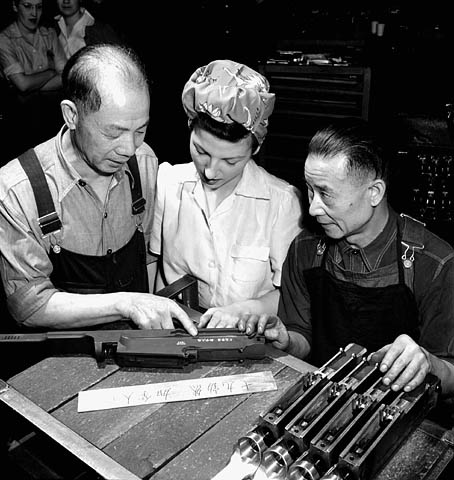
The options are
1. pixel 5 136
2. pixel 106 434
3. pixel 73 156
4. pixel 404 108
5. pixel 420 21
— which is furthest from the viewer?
pixel 5 136

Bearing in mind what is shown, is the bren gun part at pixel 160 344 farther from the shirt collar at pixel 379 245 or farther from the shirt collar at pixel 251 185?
the shirt collar at pixel 251 185

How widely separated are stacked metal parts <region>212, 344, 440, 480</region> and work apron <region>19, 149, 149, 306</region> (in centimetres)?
121

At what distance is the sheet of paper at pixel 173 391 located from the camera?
181 cm

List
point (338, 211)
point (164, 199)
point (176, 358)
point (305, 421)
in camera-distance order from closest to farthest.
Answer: point (305, 421)
point (176, 358)
point (338, 211)
point (164, 199)

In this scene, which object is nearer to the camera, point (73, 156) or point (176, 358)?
point (176, 358)

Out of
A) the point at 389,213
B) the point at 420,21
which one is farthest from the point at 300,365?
the point at 420,21

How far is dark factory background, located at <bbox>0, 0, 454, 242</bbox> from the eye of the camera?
3.88 metres

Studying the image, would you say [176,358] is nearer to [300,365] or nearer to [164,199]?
[300,365]

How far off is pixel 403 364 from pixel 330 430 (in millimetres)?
356

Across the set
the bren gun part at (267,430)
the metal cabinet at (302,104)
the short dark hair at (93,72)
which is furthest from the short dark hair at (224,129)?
the metal cabinet at (302,104)

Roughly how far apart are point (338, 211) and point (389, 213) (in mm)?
267

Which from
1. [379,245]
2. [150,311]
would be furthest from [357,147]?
[150,311]

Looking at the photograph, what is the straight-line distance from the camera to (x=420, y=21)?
16.8 feet

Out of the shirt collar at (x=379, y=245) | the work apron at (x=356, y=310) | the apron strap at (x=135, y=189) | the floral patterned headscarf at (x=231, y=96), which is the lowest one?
the work apron at (x=356, y=310)
